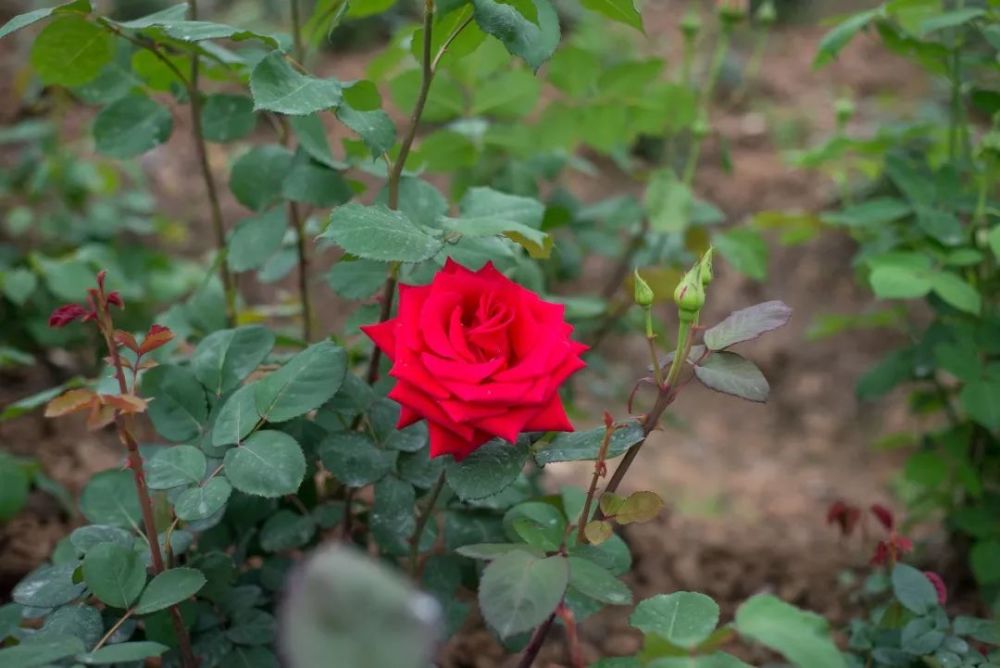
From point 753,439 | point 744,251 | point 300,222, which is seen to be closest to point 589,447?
point 300,222

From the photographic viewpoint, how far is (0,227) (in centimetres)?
218

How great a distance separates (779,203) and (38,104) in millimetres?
2055

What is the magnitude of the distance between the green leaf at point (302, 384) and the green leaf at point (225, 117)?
0.39 m

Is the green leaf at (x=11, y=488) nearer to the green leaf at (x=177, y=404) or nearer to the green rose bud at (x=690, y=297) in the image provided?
the green leaf at (x=177, y=404)

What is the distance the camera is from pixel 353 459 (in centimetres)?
96

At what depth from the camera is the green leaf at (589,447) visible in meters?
0.84

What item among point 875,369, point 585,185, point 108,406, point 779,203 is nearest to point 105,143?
point 108,406

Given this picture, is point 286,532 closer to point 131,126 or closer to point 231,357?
point 231,357

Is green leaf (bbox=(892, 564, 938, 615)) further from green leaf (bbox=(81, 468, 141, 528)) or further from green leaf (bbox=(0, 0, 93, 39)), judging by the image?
green leaf (bbox=(0, 0, 93, 39))

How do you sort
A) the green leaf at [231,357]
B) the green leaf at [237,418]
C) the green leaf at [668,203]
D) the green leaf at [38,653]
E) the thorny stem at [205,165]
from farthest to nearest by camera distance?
the green leaf at [668,203] < the thorny stem at [205,165] < the green leaf at [231,357] < the green leaf at [237,418] < the green leaf at [38,653]

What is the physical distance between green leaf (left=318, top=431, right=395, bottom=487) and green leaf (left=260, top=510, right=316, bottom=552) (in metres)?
0.12

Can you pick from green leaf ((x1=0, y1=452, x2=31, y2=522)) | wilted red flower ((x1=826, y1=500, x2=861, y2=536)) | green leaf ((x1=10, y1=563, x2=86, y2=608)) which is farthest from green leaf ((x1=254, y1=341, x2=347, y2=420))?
wilted red flower ((x1=826, y1=500, x2=861, y2=536))

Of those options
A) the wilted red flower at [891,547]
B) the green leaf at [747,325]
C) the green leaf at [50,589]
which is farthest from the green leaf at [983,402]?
the green leaf at [50,589]

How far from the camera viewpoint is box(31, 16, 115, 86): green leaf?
1031mm
